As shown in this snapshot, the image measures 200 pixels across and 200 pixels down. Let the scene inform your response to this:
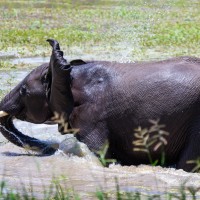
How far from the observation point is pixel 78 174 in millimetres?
7113

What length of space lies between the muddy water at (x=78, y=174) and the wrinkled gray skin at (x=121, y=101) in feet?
A: 0.66

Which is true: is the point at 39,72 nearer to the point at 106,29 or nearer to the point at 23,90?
the point at 23,90

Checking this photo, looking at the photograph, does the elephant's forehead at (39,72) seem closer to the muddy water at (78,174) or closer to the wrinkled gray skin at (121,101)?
the wrinkled gray skin at (121,101)

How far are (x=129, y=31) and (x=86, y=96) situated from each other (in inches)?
517

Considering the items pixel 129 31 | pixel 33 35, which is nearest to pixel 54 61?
pixel 33 35

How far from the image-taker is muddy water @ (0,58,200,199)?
5.95m

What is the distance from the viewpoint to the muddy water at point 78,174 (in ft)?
19.5

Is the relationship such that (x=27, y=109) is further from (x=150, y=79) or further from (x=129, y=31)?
(x=129, y=31)

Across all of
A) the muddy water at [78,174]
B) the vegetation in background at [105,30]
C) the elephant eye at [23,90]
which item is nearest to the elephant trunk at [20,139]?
the muddy water at [78,174]

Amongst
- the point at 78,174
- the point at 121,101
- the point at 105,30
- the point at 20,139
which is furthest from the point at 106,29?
the point at 78,174

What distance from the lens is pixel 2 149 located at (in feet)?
29.7

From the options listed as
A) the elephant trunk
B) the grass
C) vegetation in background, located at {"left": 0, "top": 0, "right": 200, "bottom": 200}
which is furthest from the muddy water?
the grass

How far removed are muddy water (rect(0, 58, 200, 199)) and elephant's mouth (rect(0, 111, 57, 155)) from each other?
0.11 m

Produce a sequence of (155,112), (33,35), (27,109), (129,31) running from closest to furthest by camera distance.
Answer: (155,112)
(27,109)
(33,35)
(129,31)
